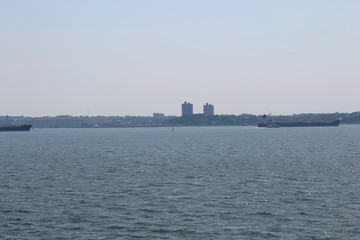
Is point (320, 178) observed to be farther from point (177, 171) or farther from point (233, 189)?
point (177, 171)

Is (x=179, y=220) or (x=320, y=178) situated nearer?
(x=179, y=220)

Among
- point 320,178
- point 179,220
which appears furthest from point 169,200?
point 320,178

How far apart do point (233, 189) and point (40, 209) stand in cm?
1599

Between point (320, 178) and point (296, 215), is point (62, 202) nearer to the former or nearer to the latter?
point (296, 215)

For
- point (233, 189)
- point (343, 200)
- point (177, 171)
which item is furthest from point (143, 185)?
point (343, 200)

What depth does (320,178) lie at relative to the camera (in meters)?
56.9

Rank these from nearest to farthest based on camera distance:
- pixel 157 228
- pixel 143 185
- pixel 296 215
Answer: pixel 157 228
pixel 296 215
pixel 143 185

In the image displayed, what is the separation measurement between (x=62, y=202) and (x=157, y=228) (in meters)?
11.3

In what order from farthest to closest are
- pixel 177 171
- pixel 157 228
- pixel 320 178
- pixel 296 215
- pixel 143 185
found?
pixel 177 171
pixel 320 178
pixel 143 185
pixel 296 215
pixel 157 228

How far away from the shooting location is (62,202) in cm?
4347

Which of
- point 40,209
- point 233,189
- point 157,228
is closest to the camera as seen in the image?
point 157,228

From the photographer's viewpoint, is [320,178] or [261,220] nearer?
[261,220]

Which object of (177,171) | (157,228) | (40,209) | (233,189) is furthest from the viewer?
(177,171)

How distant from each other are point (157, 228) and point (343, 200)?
14939mm
